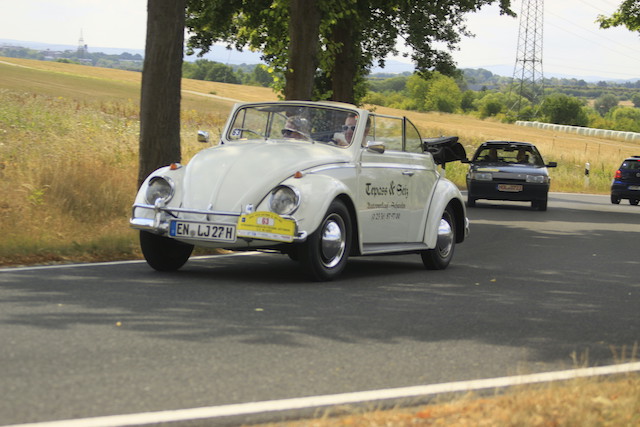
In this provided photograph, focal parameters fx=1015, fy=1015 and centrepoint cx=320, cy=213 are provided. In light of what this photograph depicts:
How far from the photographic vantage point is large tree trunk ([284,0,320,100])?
20.7m

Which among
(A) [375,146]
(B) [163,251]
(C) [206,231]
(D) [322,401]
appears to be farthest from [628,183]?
(D) [322,401]

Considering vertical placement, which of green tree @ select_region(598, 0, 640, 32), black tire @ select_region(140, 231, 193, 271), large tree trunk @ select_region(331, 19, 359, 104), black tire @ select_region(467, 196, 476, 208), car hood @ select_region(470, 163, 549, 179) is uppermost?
green tree @ select_region(598, 0, 640, 32)

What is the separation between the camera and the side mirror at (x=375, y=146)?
1032 cm

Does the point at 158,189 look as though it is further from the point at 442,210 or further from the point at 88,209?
the point at 88,209

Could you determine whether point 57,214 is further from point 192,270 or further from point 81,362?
point 81,362

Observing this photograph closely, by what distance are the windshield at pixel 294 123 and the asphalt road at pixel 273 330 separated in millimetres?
1420

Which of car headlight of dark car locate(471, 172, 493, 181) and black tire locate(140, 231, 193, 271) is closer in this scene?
black tire locate(140, 231, 193, 271)

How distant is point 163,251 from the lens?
9.90 metres

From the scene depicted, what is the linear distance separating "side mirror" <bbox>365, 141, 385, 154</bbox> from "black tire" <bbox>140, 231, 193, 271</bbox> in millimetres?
2078

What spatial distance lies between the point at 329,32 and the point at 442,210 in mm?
13721

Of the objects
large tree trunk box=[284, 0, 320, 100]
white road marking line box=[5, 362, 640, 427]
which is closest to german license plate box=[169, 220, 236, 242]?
white road marking line box=[5, 362, 640, 427]

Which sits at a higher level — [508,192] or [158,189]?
[158,189]

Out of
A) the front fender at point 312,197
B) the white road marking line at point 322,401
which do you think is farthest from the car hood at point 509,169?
the white road marking line at point 322,401

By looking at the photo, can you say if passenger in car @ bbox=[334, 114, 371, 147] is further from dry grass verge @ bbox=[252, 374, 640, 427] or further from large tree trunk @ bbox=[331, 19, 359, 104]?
large tree trunk @ bbox=[331, 19, 359, 104]
